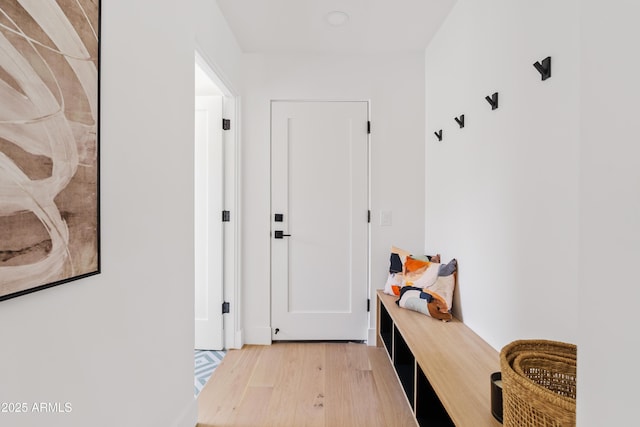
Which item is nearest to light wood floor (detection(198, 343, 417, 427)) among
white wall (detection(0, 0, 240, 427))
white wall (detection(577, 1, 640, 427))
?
white wall (detection(0, 0, 240, 427))

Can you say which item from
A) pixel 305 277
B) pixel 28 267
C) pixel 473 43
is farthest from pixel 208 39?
pixel 305 277

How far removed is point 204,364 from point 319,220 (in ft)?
4.64

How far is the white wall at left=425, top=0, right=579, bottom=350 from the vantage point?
1.16 metres

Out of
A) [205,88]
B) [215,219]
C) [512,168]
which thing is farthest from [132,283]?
[205,88]

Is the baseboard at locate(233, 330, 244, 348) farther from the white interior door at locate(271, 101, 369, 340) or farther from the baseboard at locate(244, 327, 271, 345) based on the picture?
the white interior door at locate(271, 101, 369, 340)

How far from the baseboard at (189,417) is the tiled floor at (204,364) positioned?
35 cm

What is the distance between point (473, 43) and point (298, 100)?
4.61ft

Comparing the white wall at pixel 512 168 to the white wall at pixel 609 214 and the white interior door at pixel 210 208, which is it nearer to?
the white wall at pixel 609 214

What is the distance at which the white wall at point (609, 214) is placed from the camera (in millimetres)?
438

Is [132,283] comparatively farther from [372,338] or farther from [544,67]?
[372,338]

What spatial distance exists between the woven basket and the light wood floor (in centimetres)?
104

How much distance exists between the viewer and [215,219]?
2648mm

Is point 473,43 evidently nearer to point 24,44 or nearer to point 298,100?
point 298,100

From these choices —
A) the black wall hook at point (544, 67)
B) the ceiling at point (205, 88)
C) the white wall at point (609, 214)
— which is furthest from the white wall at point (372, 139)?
the white wall at point (609, 214)
